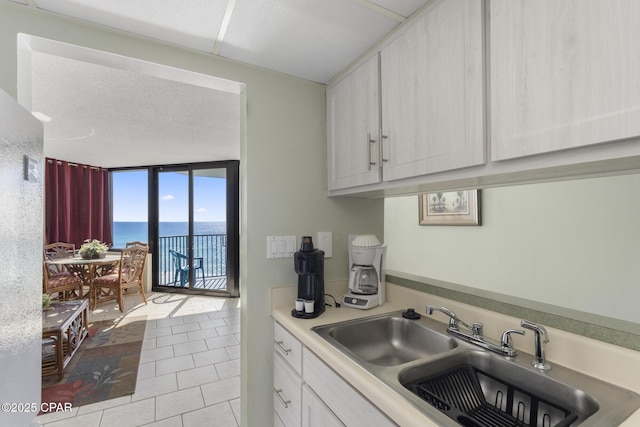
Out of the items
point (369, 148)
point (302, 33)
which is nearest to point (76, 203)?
point (302, 33)

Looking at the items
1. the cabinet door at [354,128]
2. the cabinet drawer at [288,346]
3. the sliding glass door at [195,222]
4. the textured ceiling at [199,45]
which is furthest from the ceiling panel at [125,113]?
the cabinet drawer at [288,346]

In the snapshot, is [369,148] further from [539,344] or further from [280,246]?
[539,344]

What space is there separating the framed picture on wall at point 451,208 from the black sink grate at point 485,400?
120 centimetres

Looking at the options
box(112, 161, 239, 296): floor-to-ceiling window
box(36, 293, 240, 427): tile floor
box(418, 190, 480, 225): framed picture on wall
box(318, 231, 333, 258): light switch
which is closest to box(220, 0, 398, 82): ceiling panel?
box(318, 231, 333, 258): light switch

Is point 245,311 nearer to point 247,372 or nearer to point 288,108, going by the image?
point 247,372

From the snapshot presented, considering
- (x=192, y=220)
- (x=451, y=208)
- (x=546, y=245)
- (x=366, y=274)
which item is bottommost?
(x=366, y=274)

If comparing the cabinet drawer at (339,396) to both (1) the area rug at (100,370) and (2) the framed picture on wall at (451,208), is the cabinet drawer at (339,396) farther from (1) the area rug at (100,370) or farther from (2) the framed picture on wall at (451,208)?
(1) the area rug at (100,370)

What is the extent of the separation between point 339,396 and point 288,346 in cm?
47

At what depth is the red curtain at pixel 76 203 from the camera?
4.90m

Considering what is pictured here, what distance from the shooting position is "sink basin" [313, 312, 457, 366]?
4.32 ft

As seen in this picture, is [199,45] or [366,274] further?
[366,274]

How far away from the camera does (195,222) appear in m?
5.30

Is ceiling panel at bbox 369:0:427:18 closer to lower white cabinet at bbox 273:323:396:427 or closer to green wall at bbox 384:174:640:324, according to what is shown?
green wall at bbox 384:174:640:324

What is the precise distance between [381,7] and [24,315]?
1.54 metres
